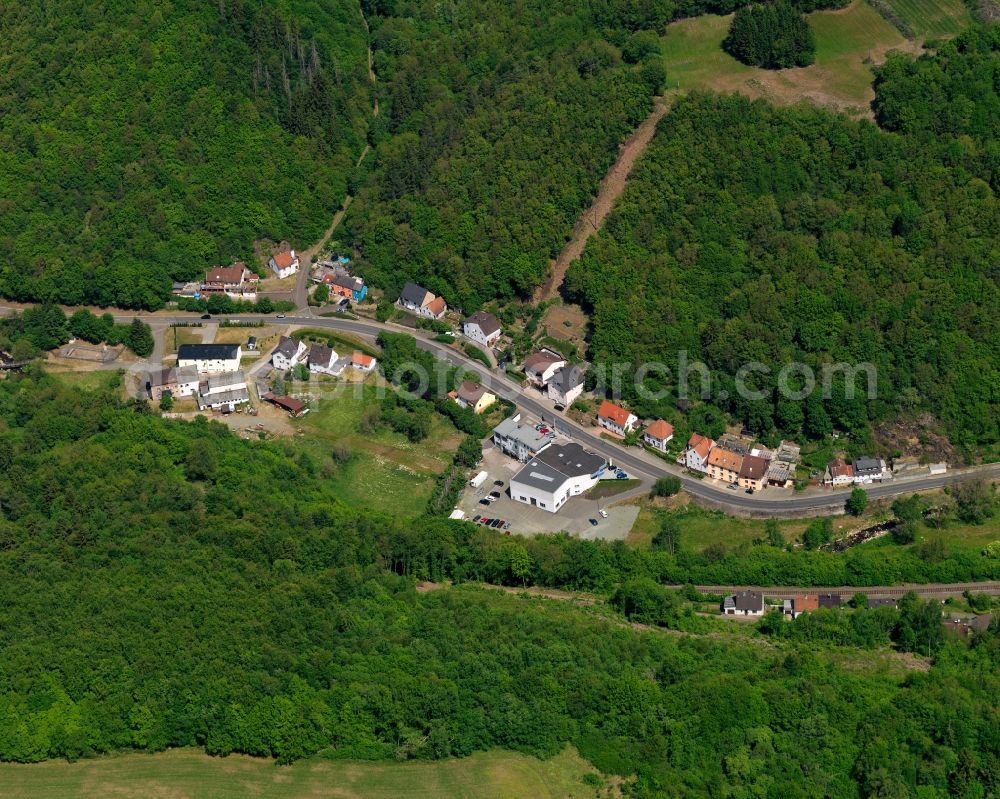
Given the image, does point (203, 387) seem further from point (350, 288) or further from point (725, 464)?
point (725, 464)

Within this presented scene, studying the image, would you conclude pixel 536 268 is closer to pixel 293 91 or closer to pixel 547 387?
pixel 547 387

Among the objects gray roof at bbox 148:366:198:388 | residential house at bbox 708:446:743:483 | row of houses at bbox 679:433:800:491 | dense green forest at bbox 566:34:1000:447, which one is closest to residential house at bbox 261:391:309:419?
gray roof at bbox 148:366:198:388

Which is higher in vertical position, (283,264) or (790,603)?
(283,264)

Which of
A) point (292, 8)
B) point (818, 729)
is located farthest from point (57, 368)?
point (818, 729)

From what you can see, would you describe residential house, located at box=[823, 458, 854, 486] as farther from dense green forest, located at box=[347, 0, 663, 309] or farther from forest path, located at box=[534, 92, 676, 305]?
dense green forest, located at box=[347, 0, 663, 309]

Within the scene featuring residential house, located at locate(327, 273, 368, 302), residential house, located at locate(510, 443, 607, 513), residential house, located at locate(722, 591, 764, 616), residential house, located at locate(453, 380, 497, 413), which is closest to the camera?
residential house, located at locate(722, 591, 764, 616)

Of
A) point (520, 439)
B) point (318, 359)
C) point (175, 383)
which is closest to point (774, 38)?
point (520, 439)
